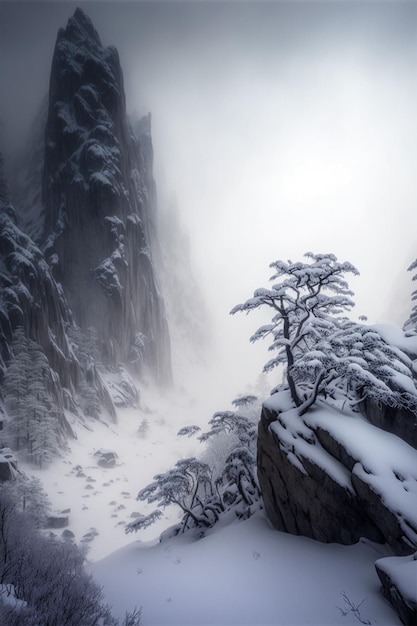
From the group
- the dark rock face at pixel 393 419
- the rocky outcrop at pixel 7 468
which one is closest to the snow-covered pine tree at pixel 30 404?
the rocky outcrop at pixel 7 468

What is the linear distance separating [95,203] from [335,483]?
248 feet

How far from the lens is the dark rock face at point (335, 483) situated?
6.63 m

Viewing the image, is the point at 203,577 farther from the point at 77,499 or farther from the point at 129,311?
the point at 129,311

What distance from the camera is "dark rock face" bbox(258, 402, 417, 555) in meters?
6.63

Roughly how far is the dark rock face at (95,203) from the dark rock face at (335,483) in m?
59.5

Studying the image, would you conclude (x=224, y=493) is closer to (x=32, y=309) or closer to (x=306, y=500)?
(x=306, y=500)

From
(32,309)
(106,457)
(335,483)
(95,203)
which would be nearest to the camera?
(335,483)

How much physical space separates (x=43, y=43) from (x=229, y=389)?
178 meters

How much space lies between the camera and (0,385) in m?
31.9

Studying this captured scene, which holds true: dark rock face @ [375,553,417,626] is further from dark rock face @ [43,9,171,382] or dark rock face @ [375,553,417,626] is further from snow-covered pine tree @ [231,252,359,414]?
dark rock face @ [43,9,171,382]

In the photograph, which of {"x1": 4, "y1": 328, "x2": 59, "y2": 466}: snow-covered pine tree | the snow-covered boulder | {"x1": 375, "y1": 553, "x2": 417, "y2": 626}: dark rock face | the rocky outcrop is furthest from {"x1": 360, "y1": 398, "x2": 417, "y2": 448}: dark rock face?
the snow-covered boulder

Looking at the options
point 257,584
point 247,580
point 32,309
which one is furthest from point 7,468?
point 32,309

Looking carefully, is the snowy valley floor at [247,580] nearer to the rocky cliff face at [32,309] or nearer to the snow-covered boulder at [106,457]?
the snow-covered boulder at [106,457]

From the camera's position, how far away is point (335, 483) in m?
7.76
